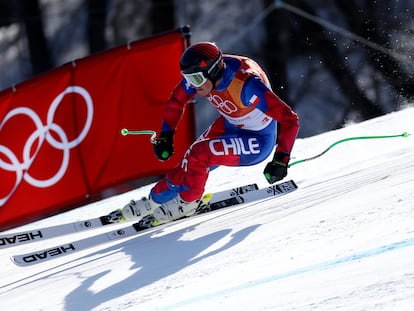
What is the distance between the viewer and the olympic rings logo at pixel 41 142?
712 cm

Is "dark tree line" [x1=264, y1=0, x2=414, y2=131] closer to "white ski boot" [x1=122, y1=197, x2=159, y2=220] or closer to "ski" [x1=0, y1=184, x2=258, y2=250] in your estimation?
"ski" [x1=0, y1=184, x2=258, y2=250]

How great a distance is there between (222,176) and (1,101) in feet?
6.36

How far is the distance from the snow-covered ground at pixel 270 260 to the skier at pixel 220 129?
20 centimetres

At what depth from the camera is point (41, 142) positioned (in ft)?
23.6

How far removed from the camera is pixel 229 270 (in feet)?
12.0

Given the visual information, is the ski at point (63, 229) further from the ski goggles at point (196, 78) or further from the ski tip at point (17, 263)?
the ski goggles at point (196, 78)

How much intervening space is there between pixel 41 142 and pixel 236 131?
8.13ft

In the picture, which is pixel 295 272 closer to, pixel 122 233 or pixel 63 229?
pixel 122 233

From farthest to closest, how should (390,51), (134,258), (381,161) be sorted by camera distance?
(390,51), (381,161), (134,258)

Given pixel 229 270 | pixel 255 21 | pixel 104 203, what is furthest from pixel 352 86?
pixel 229 270

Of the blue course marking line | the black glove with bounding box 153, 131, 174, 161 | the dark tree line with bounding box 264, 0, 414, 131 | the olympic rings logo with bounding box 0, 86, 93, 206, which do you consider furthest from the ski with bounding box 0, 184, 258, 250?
the dark tree line with bounding box 264, 0, 414, 131

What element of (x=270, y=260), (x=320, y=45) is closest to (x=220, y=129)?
(x=270, y=260)

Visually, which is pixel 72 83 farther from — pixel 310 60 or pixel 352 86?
pixel 352 86

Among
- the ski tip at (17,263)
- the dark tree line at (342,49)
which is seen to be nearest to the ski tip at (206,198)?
the ski tip at (17,263)
